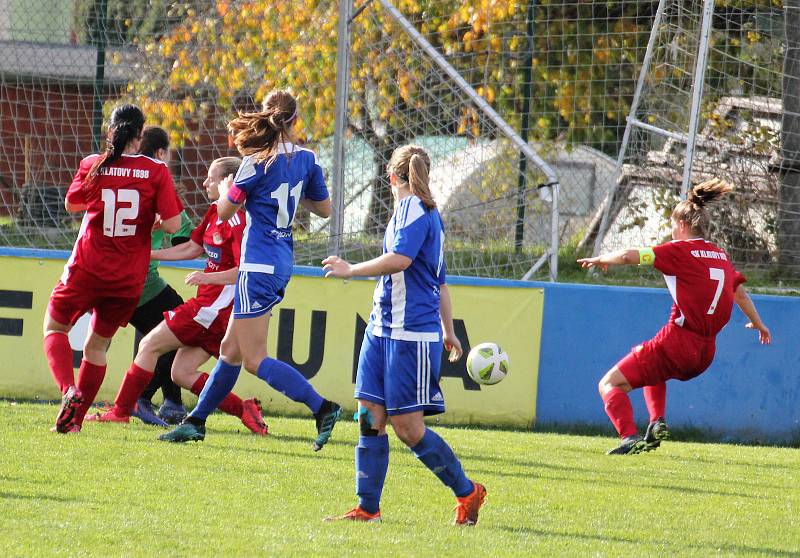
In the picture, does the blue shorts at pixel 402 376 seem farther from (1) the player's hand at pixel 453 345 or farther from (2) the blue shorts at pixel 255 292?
(2) the blue shorts at pixel 255 292

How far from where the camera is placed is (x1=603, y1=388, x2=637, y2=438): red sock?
8.41m

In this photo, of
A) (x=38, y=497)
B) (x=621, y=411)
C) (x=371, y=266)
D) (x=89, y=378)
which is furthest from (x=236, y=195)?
(x=621, y=411)

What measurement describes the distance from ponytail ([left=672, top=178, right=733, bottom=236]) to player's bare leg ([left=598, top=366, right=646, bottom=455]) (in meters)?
1.13

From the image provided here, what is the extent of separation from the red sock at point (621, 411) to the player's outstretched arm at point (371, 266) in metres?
3.69

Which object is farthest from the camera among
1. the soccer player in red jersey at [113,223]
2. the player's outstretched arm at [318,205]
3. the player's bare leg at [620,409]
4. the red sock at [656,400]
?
the red sock at [656,400]

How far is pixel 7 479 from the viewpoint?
19.1ft

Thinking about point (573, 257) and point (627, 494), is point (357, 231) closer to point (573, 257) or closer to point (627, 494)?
point (573, 257)

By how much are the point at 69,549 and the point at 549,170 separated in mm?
6809

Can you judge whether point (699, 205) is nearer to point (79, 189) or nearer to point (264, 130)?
point (264, 130)

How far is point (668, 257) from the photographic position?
801 cm

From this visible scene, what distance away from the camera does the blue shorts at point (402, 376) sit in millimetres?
5273

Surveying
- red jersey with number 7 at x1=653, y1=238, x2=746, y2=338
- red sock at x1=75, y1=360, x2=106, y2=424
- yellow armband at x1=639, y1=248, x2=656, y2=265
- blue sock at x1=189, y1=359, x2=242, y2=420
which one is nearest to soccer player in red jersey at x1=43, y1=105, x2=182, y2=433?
red sock at x1=75, y1=360, x2=106, y2=424

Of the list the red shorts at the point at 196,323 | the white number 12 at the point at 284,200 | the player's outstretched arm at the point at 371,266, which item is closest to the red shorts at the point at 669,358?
the red shorts at the point at 196,323

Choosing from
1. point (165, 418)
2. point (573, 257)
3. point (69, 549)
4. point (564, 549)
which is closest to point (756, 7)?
point (573, 257)
